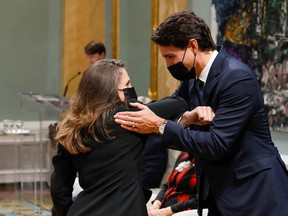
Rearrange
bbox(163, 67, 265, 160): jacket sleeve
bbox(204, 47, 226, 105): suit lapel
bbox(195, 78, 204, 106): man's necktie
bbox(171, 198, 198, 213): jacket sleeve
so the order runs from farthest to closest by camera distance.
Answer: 1. bbox(171, 198, 198, 213): jacket sleeve
2. bbox(195, 78, 204, 106): man's necktie
3. bbox(204, 47, 226, 105): suit lapel
4. bbox(163, 67, 265, 160): jacket sleeve

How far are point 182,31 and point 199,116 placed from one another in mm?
345

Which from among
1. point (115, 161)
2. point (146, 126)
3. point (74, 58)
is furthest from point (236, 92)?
point (74, 58)

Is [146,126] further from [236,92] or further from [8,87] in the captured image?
[8,87]

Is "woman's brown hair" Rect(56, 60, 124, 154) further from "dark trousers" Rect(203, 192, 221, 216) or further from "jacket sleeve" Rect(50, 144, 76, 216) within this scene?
"dark trousers" Rect(203, 192, 221, 216)

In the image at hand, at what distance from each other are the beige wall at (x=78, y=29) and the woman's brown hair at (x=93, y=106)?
6.60 meters

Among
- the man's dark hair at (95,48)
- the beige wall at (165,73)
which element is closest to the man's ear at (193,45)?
the beige wall at (165,73)

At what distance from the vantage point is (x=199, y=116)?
2.90 meters

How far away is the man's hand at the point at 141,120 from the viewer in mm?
2881

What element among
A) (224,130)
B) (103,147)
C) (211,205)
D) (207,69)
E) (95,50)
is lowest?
(211,205)

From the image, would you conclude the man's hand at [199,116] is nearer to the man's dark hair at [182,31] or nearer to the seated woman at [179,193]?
the man's dark hair at [182,31]

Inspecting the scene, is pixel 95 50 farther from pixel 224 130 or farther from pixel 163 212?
pixel 224 130

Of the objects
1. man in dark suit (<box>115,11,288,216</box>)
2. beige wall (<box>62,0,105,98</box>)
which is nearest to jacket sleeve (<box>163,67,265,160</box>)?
man in dark suit (<box>115,11,288,216</box>)

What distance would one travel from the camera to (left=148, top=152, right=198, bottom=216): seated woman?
15.3ft

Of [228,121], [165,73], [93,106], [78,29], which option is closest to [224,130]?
[228,121]
